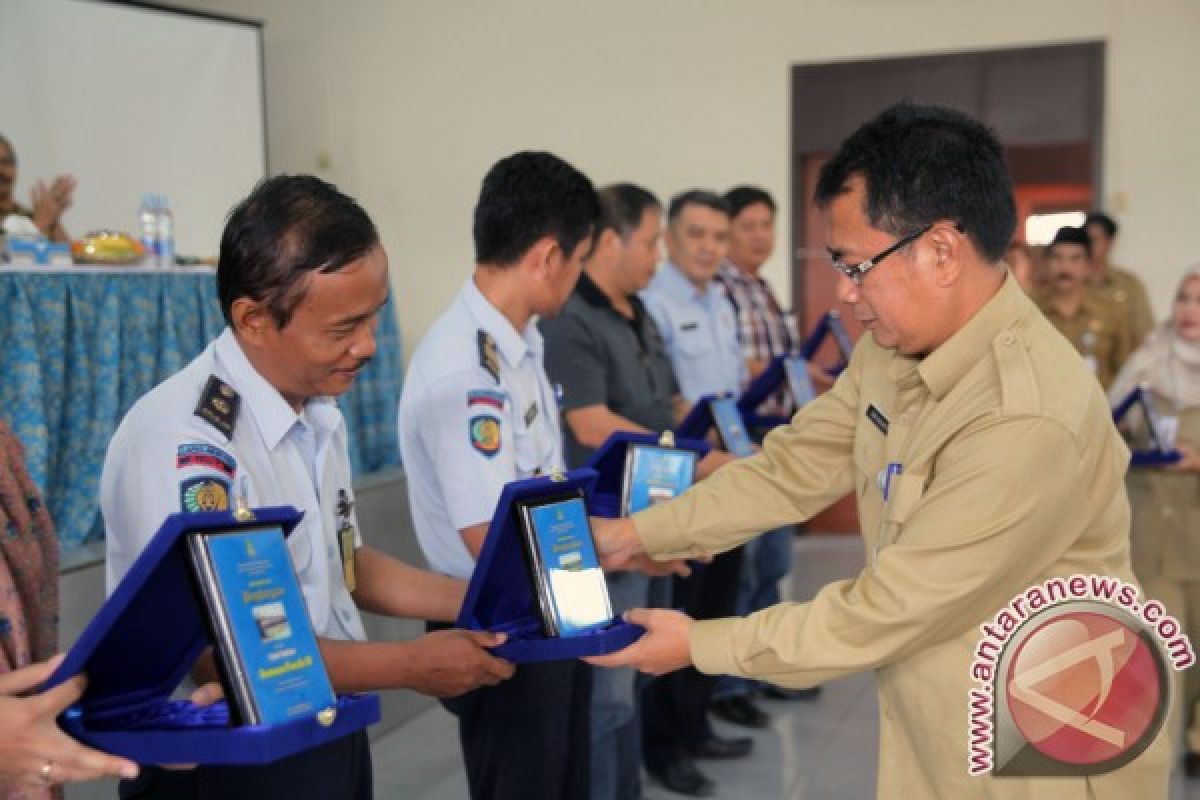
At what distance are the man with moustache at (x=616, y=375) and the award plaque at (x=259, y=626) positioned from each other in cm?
155

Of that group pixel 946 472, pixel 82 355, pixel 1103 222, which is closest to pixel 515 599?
pixel 946 472

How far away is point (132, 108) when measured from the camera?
253 inches

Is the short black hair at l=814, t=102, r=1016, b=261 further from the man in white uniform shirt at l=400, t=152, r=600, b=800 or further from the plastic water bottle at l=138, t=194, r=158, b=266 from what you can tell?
the plastic water bottle at l=138, t=194, r=158, b=266

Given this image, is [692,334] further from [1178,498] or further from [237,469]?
[237,469]

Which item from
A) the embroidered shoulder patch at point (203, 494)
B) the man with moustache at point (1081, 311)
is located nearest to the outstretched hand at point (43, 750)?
the embroidered shoulder patch at point (203, 494)

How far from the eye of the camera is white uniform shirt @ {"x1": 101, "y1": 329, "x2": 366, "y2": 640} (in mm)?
1412

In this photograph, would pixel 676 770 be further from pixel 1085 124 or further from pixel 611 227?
pixel 1085 124

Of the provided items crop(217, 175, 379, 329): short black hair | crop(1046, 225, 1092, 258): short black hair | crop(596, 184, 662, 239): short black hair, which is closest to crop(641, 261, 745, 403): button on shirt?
crop(596, 184, 662, 239): short black hair

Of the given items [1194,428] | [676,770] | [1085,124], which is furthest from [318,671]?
[1085,124]

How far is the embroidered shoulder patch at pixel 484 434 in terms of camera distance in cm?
208

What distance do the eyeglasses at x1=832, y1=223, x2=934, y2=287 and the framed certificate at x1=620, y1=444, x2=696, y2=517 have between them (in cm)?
87

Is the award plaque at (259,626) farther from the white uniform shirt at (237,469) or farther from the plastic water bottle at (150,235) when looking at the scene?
the plastic water bottle at (150,235)

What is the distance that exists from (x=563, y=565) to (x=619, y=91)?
545cm

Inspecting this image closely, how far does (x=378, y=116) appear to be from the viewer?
7422mm
